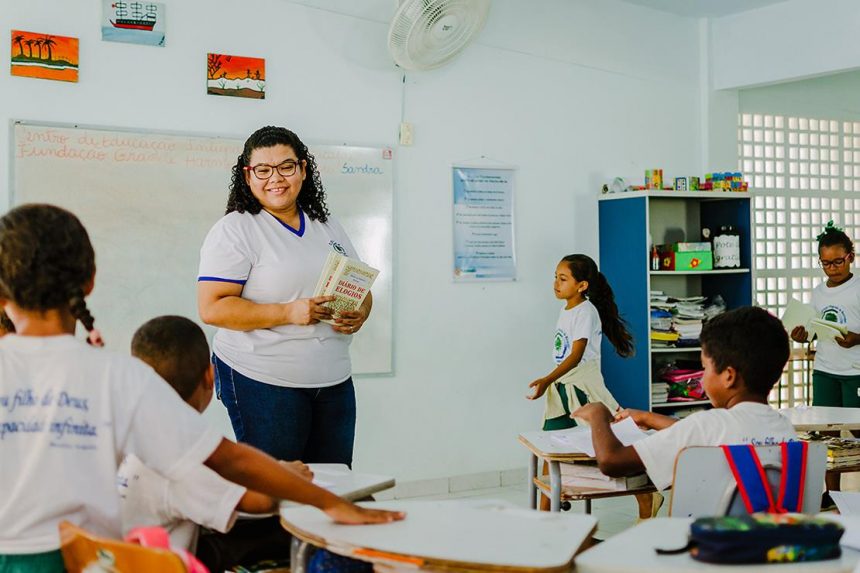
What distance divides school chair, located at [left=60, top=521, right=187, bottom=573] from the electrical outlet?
12.3 ft

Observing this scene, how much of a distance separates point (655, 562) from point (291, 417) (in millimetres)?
1354

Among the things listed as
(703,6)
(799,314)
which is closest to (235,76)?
(799,314)

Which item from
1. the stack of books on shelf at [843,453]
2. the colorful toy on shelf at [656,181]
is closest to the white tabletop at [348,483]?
the stack of books on shelf at [843,453]

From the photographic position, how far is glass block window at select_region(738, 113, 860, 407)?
251 inches

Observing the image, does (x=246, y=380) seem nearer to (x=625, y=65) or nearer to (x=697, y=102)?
(x=625, y=65)

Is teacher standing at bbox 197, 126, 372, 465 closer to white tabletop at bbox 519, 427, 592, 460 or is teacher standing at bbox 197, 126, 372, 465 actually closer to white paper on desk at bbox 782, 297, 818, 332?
white tabletop at bbox 519, 427, 592, 460

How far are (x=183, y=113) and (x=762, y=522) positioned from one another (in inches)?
138

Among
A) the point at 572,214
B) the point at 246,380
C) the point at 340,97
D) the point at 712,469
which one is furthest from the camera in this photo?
the point at 572,214

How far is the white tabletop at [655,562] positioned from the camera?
51.3 inches

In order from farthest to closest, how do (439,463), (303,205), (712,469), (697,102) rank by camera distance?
(697,102), (439,463), (303,205), (712,469)

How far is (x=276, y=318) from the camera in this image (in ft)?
8.14

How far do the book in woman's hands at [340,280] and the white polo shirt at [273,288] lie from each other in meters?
0.06

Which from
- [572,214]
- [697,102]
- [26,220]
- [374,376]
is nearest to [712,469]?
[26,220]

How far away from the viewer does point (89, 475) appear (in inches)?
55.1
